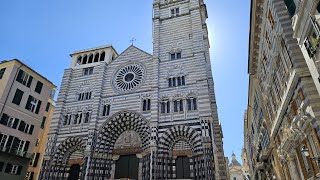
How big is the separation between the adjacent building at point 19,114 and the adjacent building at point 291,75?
77.4ft

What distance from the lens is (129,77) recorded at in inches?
1083

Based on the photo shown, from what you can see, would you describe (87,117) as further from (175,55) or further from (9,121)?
(175,55)

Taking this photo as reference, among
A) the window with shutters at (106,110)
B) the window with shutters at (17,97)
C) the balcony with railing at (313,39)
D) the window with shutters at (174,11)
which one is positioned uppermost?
the window with shutters at (174,11)

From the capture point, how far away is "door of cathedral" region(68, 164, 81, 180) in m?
24.0

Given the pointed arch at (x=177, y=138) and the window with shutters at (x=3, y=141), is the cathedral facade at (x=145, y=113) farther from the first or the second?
the window with shutters at (x=3, y=141)

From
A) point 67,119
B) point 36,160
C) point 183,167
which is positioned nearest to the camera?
point 183,167

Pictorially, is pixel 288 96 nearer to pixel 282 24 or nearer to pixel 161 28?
pixel 282 24

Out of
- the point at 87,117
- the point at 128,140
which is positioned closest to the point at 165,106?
the point at 128,140

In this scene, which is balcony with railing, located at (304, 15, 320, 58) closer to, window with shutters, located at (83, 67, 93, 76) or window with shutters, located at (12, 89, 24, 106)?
window with shutters, located at (83, 67, 93, 76)

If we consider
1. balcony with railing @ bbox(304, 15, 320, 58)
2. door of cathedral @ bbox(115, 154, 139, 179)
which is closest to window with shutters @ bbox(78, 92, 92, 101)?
door of cathedral @ bbox(115, 154, 139, 179)

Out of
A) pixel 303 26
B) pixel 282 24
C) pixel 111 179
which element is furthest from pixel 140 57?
pixel 303 26

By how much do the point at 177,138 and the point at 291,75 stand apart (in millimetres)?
13630

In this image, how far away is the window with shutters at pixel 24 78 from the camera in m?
25.8

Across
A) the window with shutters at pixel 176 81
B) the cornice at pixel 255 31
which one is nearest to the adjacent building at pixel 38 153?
the window with shutters at pixel 176 81
